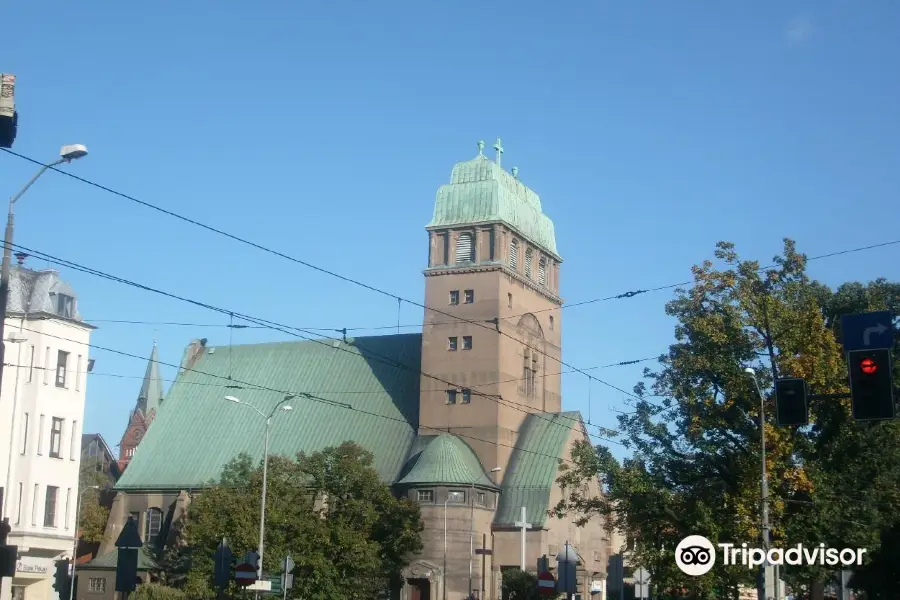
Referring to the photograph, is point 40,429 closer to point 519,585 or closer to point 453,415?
point 519,585

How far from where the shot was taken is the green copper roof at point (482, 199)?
7000 cm

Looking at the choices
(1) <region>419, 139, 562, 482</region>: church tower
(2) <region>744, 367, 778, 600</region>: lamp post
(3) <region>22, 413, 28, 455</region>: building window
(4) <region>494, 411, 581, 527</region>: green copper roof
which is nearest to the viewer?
(2) <region>744, 367, 778, 600</region>: lamp post

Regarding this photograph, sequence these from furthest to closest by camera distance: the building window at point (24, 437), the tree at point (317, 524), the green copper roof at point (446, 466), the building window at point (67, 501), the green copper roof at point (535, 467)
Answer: the green copper roof at point (535, 467), the green copper roof at point (446, 466), the tree at point (317, 524), the building window at point (67, 501), the building window at point (24, 437)

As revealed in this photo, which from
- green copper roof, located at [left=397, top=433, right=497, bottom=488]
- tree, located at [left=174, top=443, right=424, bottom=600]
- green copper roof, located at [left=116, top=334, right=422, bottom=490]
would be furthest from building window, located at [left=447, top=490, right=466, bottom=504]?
green copper roof, located at [left=116, top=334, right=422, bottom=490]

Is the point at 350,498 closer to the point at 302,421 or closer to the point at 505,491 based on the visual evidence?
the point at 505,491

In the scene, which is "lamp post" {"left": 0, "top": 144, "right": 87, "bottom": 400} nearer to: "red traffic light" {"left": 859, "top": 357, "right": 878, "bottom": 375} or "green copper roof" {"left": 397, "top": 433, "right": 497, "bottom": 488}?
"red traffic light" {"left": 859, "top": 357, "right": 878, "bottom": 375}

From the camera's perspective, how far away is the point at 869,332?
2003 centimetres

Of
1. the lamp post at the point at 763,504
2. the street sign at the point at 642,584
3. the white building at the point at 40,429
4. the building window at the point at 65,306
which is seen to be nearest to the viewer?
the street sign at the point at 642,584

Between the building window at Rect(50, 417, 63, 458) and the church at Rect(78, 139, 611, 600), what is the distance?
14728mm

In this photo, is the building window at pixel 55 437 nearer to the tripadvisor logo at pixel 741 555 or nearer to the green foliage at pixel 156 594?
the green foliage at pixel 156 594

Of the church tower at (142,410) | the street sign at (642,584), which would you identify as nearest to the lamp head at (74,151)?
the street sign at (642,584)

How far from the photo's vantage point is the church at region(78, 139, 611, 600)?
6406 centimetres

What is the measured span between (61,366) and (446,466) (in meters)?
22.9

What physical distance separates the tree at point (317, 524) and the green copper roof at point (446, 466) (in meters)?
5.06
